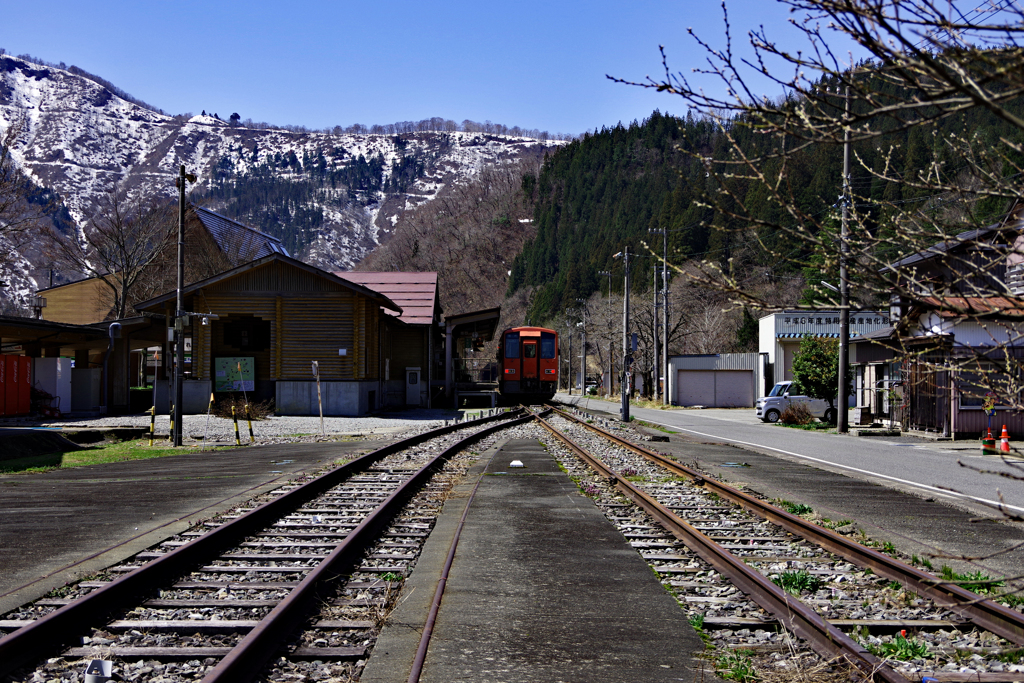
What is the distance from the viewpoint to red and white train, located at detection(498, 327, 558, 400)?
133 ft

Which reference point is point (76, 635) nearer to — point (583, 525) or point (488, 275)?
point (583, 525)

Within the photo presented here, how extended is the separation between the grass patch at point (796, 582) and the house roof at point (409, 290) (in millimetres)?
33497

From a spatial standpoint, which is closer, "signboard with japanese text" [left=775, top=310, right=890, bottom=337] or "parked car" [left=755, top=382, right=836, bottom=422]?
"parked car" [left=755, top=382, right=836, bottom=422]

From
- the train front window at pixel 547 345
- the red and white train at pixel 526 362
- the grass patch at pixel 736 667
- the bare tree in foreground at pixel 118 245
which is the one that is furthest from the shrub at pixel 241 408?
the grass patch at pixel 736 667

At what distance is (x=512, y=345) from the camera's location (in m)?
40.5

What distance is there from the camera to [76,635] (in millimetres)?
4590

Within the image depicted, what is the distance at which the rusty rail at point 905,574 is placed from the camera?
459 centimetres

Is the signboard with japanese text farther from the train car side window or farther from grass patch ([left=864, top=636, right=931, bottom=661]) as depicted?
grass patch ([left=864, top=636, right=931, bottom=661])

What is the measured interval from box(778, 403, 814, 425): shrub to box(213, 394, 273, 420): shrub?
62.3 feet

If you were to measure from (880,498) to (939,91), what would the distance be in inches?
371

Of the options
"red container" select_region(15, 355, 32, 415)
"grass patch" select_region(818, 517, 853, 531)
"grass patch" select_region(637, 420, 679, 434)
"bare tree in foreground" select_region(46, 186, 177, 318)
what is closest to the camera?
"grass patch" select_region(818, 517, 853, 531)

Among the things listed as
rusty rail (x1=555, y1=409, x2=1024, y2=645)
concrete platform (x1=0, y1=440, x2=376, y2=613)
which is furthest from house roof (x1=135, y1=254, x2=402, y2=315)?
rusty rail (x1=555, y1=409, x2=1024, y2=645)

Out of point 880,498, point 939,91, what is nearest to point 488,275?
point 880,498

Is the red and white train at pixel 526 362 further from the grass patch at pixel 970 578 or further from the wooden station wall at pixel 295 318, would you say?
the grass patch at pixel 970 578
